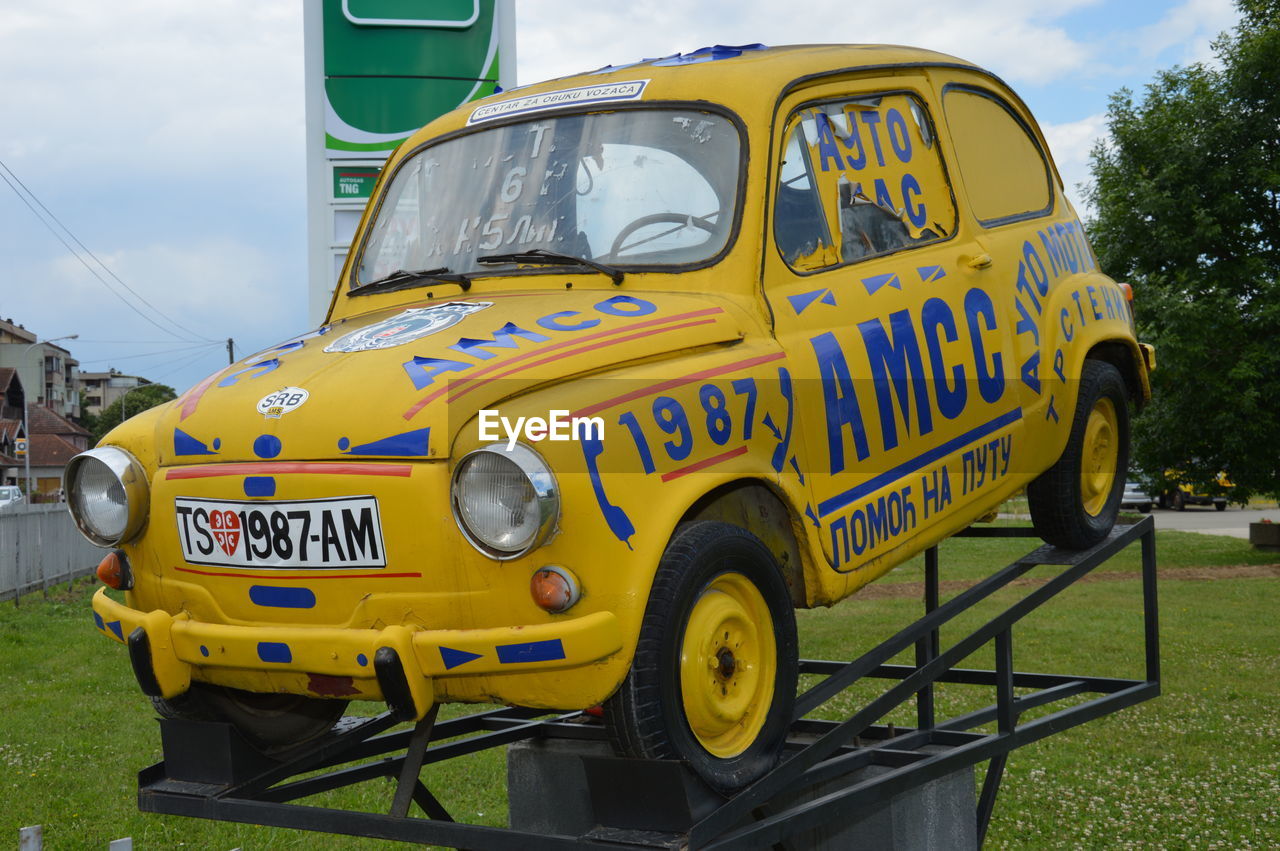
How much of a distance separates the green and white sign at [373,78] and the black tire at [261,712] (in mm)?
4742

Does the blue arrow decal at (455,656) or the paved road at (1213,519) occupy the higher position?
the blue arrow decal at (455,656)

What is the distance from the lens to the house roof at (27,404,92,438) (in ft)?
265

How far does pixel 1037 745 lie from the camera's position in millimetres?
9867

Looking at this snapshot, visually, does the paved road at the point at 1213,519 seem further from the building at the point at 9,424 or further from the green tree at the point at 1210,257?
the building at the point at 9,424

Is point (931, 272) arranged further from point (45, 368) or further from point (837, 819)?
point (45, 368)

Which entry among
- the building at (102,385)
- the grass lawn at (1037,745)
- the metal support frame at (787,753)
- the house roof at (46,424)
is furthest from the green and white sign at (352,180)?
the building at (102,385)

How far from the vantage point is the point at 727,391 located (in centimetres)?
331

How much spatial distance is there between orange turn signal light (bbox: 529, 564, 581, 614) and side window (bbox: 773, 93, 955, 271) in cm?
137

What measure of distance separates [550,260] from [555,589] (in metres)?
1.22

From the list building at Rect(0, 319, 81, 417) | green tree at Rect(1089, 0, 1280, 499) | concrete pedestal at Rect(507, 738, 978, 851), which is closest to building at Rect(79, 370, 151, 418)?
building at Rect(0, 319, 81, 417)

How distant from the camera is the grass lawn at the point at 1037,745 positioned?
763 cm

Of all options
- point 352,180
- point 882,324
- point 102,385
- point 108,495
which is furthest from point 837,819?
point 102,385

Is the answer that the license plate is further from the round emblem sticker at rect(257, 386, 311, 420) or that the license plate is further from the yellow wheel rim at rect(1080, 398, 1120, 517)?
the yellow wheel rim at rect(1080, 398, 1120, 517)

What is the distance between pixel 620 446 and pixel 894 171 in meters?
1.93
